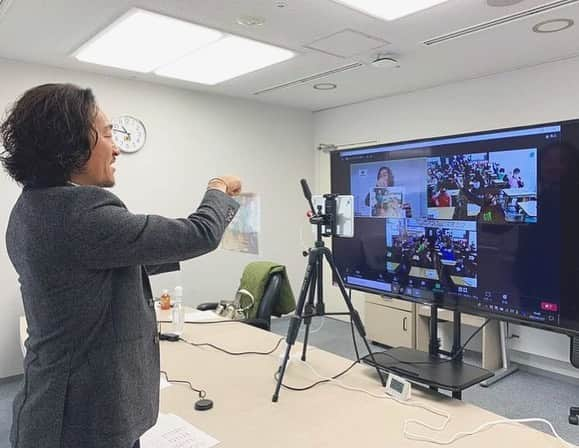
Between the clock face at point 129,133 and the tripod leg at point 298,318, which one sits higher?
the clock face at point 129,133

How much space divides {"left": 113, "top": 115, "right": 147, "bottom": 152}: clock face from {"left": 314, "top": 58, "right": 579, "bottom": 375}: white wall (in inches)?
88.9

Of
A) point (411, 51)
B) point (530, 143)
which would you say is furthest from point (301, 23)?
point (530, 143)

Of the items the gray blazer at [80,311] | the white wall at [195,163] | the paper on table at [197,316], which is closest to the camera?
the gray blazer at [80,311]

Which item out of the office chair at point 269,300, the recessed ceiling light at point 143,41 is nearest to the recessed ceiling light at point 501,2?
the recessed ceiling light at point 143,41

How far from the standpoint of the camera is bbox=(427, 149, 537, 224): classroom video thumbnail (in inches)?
51.4

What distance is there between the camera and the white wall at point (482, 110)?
12.2 ft

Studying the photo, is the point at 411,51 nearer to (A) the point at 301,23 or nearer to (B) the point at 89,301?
(A) the point at 301,23

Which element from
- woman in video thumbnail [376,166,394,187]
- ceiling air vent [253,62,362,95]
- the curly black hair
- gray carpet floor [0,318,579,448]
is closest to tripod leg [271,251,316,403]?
woman in video thumbnail [376,166,394,187]

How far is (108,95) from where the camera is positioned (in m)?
4.06

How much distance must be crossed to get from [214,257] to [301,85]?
1.94 m

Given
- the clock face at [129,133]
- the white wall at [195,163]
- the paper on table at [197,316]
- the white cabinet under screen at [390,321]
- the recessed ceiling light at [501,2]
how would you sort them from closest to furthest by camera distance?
the recessed ceiling light at [501,2] → the paper on table at [197,316] → the white wall at [195,163] → the clock face at [129,133] → the white cabinet under screen at [390,321]

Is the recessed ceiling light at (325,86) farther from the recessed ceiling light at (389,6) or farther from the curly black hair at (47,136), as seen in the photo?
the curly black hair at (47,136)

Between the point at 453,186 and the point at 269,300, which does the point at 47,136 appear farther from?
the point at 269,300

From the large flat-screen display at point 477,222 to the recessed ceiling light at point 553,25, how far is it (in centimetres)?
203
